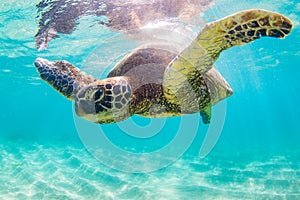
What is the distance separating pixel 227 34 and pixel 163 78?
1.28m

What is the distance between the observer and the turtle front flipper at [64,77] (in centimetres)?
408

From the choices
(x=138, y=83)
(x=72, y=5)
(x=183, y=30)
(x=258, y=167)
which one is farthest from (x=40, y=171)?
(x=258, y=167)

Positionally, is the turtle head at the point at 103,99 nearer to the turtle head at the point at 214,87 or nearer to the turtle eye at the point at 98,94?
the turtle eye at the point at 98,94

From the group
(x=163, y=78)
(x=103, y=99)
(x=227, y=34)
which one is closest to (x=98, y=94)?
(x=103, y=99)

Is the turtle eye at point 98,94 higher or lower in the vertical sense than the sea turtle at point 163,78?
lower

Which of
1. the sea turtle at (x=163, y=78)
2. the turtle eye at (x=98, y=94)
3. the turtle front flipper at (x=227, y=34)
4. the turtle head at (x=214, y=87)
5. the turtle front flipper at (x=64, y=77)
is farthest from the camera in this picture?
the turtle head at (x=214, y=87)

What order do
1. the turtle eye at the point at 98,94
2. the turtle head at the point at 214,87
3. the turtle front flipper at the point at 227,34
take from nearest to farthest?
1. the turtle front flipper at the point at 227,34
2. the turtle eye at the point at 98,94
3. the turtle head at the point at 214,87

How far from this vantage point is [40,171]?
11406 mm

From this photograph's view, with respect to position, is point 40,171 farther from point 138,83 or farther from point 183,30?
point 138,83

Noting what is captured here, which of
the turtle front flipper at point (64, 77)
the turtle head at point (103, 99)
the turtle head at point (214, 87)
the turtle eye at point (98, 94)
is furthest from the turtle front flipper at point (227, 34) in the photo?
the turtle front flipper at point (64, 77)

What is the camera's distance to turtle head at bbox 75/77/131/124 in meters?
2.97

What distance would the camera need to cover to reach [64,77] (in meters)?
4.16

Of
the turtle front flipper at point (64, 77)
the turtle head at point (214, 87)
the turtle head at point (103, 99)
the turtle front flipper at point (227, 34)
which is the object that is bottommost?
the turtle head at point (103, 99)

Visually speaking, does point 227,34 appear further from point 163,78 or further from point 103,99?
point 103,99
